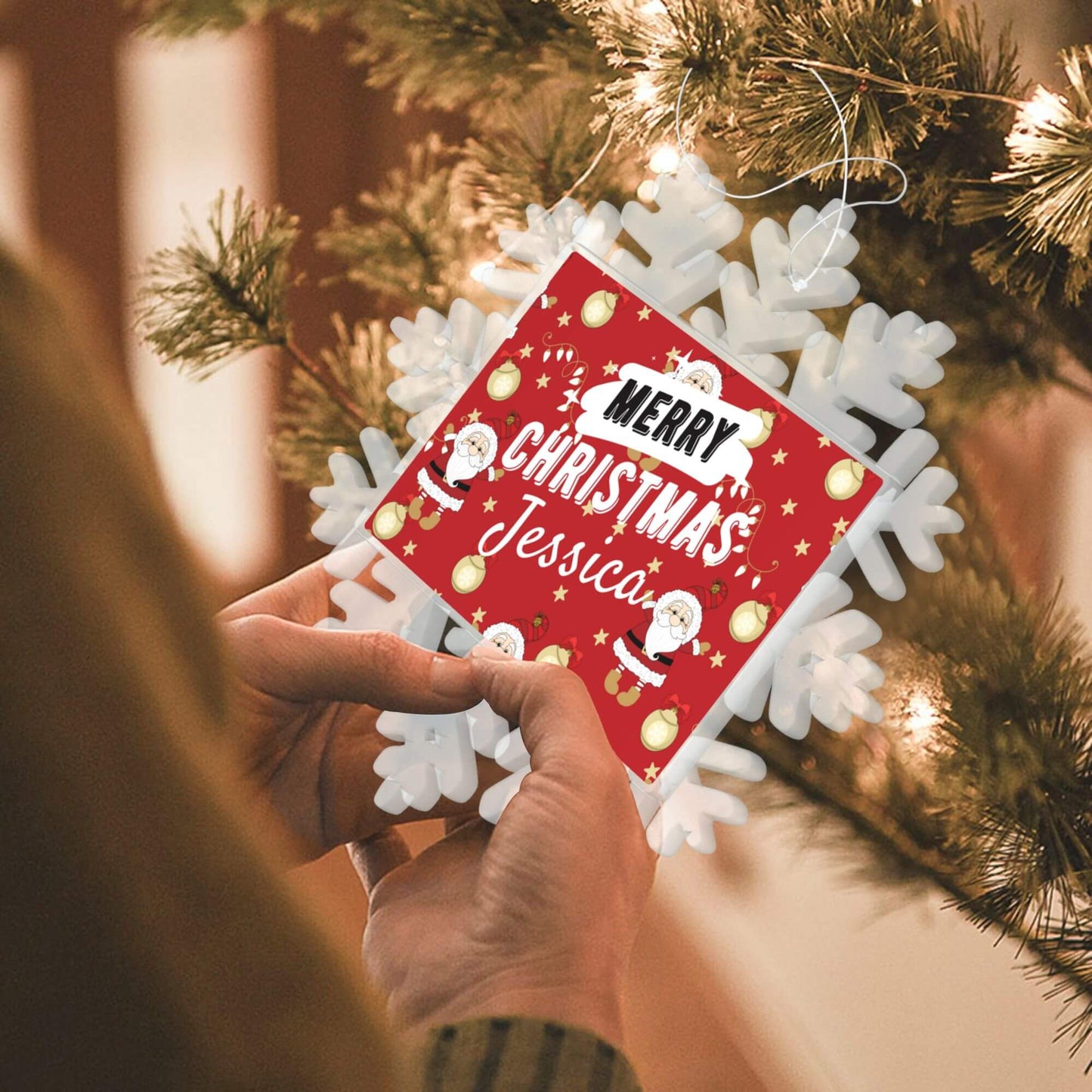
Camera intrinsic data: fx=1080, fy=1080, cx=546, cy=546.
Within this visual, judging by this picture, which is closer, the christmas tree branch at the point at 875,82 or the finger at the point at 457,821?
the christmas tree branch at the point at 875,82

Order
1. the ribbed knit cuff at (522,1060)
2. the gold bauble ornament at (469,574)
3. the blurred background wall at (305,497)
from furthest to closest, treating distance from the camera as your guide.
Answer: the blurred background wall at (305,497)
the gold bauble ornament at (469,574)
the ribbed knit cuff at (522,1060)

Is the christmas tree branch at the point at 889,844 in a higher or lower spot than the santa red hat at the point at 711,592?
lower

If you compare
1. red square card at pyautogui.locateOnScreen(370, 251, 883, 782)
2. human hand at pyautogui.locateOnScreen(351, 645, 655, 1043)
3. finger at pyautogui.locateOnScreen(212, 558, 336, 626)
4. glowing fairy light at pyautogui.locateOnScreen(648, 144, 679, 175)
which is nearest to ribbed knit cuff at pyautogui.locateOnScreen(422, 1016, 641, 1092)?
human hand at pyautogui.locateOnScreen(351, 645, 655, 1043)

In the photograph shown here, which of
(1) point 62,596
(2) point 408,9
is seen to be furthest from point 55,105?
(1) point 62,596

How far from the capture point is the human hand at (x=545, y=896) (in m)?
0.45

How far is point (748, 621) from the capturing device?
493mm

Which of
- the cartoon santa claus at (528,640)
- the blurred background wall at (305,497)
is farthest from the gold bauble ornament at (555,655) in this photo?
the blurred background wall at (305,497)

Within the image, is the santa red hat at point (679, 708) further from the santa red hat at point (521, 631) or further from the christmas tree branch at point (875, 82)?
the christmas tree branch at point (875, 82)

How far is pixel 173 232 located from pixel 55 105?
0.73ft

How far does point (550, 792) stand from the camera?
47cm

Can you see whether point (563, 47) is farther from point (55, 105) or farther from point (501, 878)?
point (55, 105)

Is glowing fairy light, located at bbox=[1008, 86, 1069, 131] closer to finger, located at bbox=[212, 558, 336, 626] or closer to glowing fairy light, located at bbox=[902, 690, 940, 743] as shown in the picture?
glowing fairy light, located at bbox=[902, 690, 940, 743]

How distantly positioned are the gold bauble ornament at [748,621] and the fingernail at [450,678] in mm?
124

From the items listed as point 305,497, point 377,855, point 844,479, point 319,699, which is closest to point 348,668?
point 319,699
